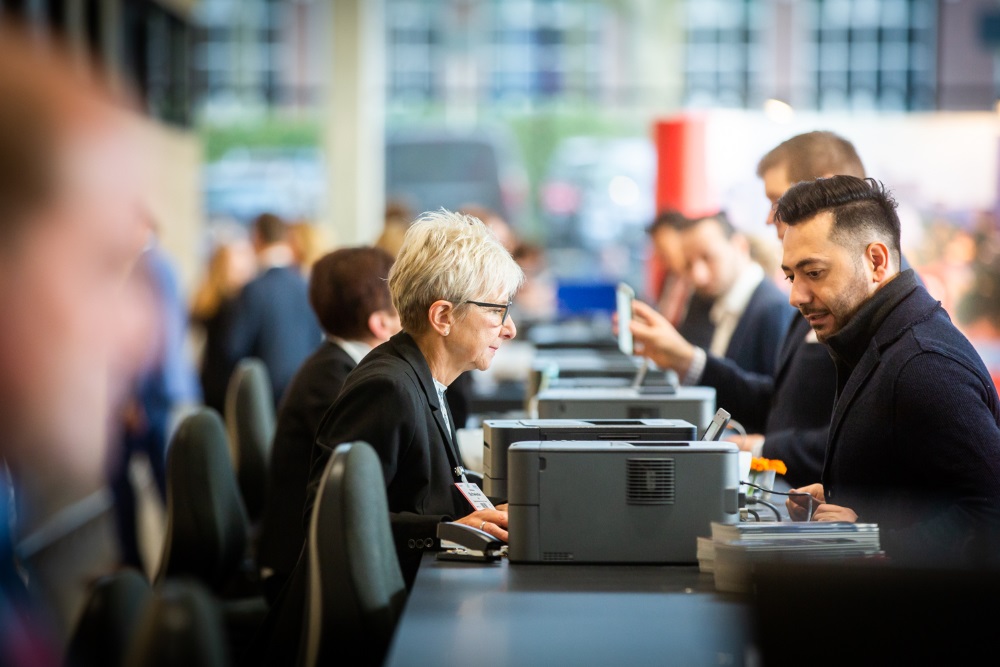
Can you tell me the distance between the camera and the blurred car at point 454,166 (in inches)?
586

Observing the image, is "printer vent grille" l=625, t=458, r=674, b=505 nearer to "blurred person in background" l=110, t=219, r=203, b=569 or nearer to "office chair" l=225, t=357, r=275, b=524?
"office chair" l=225, t=357, r=275, b=524

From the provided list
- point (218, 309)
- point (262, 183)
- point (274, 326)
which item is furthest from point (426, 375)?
point (262, 183)

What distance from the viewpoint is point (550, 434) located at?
254 cm

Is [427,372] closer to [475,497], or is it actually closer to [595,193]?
[475,497]

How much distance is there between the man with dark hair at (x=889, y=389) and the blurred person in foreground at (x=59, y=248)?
5.70 ft

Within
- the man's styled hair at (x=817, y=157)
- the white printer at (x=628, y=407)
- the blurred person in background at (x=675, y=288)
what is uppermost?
the man's styled hair at (x=817, y=157)

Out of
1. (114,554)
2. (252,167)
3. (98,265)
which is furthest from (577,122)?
(98,265)

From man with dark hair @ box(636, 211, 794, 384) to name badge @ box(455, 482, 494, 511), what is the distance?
1.90 metres

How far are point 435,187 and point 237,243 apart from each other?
765 centimetres

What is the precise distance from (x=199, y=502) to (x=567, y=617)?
58.7 inches

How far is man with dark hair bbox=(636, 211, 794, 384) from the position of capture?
427cm

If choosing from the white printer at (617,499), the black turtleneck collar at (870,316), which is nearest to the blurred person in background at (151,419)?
the white printer at (617,499)

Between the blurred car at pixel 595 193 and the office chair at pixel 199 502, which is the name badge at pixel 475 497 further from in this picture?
the blurred car at pixel 595 193

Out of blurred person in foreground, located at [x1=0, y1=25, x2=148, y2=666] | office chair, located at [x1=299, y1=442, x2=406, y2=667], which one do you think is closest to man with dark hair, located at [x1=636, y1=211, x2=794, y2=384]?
office chair, located at [x1=299, y1=442, x2=406, y2=667]
